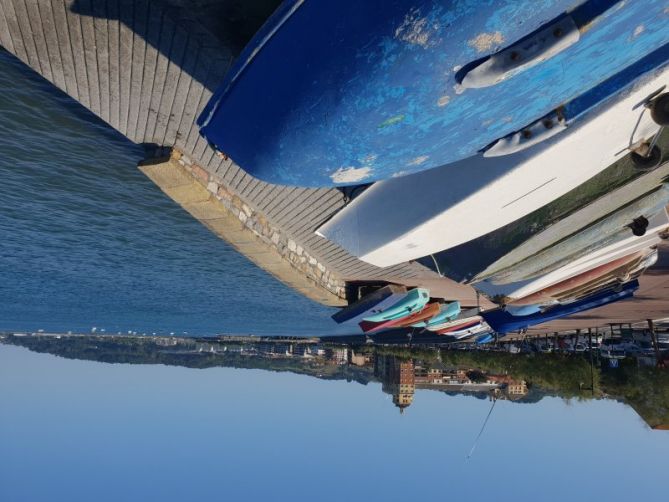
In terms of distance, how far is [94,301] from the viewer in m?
13.1

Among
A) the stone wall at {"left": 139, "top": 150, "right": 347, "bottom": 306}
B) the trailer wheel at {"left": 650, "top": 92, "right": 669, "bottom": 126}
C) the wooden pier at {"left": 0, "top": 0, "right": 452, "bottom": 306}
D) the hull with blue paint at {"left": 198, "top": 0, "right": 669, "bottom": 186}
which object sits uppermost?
the wooden pier at {"left": 0, "top": 0, "right": 452, "bottom": 306}

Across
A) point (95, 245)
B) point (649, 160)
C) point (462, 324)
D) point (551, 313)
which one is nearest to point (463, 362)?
point (462, 324)

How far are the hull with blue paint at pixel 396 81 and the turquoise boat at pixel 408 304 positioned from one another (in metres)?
6.00

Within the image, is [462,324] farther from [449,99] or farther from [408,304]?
[449,99]

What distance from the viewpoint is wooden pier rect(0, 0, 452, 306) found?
11.8 ft

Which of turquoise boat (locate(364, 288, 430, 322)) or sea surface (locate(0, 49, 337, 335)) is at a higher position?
sea surface (locate(0, 49, 337, 335))

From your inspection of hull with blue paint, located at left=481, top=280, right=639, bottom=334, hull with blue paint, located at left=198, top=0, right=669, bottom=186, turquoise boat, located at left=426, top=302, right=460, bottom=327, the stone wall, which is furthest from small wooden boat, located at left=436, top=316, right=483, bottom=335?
hull with blue paint, located at left=198, top=0, right=669, bottom=186

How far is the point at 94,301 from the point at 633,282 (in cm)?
1324

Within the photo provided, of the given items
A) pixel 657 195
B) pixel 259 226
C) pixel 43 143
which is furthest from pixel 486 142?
pixel 43 143

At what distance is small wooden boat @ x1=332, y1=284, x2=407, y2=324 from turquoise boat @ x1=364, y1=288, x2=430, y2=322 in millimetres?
68

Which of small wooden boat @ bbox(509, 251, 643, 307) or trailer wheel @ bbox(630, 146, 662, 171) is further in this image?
small wooden boat @ bbox(509, 251, 643, 307)

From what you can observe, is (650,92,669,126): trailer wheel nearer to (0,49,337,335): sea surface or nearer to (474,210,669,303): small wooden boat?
(474,210,669,303): small wooden boat

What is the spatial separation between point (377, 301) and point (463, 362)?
14.2m

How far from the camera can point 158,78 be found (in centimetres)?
413
